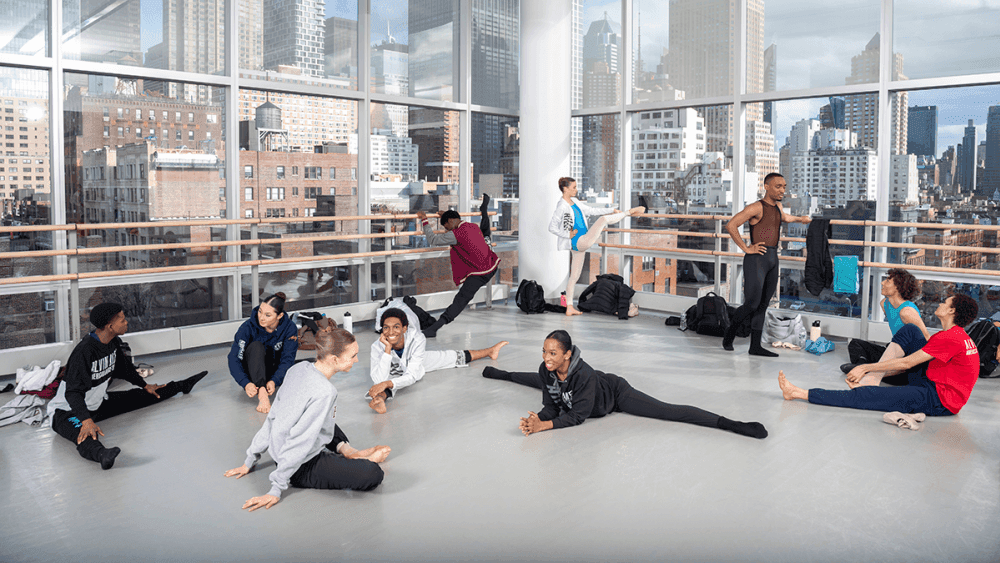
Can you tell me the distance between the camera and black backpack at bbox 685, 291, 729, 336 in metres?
7.48

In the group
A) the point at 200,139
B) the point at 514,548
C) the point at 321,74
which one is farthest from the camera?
the point at 321,74

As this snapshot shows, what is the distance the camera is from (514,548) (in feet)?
9.96

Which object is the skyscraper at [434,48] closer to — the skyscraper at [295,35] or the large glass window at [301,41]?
the large glass window at [301,41]

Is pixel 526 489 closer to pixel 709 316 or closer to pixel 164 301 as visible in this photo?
pixel 709 316

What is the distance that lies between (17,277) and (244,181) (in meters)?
2.25

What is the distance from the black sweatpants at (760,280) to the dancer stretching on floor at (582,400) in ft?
7.51

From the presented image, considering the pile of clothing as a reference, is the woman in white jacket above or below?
above

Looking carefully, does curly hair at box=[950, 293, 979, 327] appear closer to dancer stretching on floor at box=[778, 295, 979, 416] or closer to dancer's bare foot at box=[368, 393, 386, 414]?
dancer stretching on floor at box=[778, 295, 979, 416]

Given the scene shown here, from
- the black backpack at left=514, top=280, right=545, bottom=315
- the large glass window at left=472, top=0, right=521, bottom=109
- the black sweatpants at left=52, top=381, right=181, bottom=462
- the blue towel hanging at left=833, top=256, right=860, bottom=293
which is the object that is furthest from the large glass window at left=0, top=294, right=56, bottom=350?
the blue towel hanging at left=833, top=256, right=860, bottom=293

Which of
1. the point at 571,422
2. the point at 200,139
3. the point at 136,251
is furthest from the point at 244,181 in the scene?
the point at 571,422

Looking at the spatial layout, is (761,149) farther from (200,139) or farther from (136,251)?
(136,251)

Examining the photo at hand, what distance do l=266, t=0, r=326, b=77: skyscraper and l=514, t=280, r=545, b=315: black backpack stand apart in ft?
11.0

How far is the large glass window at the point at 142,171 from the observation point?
650 centimetres

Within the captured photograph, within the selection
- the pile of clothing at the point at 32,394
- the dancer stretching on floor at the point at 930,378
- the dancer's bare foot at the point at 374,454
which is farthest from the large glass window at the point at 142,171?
the dancer stretching on floor at the point at 930,378
